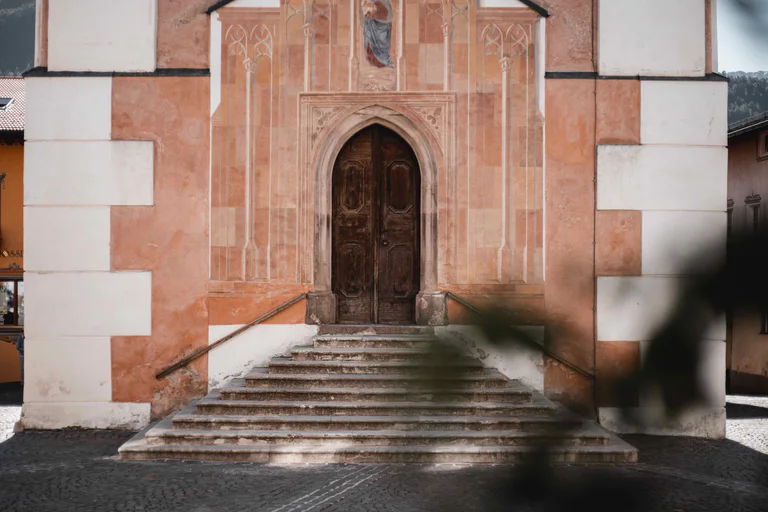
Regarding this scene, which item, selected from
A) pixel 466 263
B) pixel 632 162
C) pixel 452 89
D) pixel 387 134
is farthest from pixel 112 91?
pixel 632 162

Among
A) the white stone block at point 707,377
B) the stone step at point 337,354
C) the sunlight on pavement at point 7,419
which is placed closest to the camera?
the white stone block at point 707,377

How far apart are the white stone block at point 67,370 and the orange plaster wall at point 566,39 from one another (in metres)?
6.58

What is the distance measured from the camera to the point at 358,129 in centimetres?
1001

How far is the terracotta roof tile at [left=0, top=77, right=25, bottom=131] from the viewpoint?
17656mm

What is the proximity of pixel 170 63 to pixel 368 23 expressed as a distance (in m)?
2.55

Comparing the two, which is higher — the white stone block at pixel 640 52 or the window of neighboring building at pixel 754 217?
the white stone block at pixel 640 52

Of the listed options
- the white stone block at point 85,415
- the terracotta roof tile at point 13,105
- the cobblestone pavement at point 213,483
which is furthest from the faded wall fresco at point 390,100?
the terracotta roof tile at point 13,105

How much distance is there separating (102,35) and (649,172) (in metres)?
6.98

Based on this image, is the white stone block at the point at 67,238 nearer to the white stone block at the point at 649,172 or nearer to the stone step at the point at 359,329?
the stone step at the point at 359,329

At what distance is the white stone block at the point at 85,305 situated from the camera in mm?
9523

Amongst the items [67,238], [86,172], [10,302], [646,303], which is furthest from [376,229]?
[10,302]

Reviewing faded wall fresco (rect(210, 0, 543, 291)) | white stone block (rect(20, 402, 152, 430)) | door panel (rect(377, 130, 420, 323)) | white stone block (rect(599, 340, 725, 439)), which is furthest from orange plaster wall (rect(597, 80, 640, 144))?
white stone block (rect(599, 340, 725, 439))

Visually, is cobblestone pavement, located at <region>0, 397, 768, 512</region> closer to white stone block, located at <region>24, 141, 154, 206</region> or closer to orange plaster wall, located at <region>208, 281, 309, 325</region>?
orange plaster wall, located at <region>208, 281, 309, 325</region>

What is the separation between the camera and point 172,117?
9.69m
